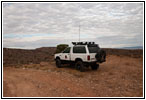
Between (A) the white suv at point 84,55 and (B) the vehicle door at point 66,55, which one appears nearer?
(A) the white suv at point 84,55

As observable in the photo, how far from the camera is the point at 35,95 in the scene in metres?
6.48

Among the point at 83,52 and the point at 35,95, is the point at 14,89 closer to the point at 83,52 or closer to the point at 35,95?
the point at 35,95

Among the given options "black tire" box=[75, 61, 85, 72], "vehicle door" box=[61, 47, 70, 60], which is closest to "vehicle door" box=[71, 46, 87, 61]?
"black tire" box=[75, 61, 85, 72]

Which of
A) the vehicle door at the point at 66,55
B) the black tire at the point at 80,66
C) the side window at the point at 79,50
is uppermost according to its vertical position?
the side window at the point at 79,50

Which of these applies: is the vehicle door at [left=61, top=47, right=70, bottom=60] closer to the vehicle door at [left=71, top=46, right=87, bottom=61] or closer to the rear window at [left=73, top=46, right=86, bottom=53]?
the vehicle door at [left=71, top=46, right=87, bottom=61]

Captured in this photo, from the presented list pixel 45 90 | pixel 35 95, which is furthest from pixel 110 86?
pixel 35 95

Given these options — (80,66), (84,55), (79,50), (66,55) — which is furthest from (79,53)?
(66,55)

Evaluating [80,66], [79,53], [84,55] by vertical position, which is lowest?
[80,66]

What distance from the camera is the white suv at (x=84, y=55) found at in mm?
10992

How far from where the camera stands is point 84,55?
36.3 ft

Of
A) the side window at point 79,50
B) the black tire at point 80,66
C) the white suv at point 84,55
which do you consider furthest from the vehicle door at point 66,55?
the black tire at point 80,66

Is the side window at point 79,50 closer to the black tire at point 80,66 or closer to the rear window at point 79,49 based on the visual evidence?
the rear window at point 79,49

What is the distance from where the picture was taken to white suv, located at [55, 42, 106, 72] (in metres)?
11.0

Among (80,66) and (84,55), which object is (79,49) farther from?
(80,66)
